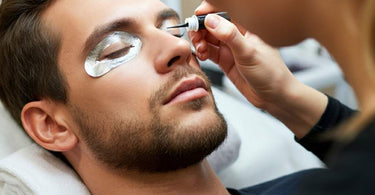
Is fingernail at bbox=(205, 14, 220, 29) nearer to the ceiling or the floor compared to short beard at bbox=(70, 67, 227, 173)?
nearer to the ceiling

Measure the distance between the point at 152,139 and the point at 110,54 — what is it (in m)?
0.25

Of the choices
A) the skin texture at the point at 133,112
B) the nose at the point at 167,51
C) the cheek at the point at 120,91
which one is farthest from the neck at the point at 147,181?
the nose at the point at 167,51

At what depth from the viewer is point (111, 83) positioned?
1.04 m

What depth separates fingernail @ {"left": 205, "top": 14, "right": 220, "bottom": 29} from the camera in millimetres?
1085

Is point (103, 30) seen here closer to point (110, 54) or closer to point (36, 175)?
point (110, 54)

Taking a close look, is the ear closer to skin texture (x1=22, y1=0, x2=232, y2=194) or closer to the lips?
skin texture (x1=22, y1=0, x2=232, y2=194)

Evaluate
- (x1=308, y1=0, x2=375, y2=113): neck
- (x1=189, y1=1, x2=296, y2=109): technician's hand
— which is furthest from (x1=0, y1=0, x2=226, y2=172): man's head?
(x1=308, y1=0, x2=375, y2=113): neck

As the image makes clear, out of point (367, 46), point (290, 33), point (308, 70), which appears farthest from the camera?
point (308, 70)

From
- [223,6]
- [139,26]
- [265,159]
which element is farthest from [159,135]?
[265,159]

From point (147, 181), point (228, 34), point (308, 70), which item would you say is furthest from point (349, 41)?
point (308, 70)

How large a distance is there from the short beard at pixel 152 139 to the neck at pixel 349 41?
474 millimetres

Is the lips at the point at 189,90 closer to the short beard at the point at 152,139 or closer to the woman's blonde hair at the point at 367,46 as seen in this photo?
the short beard at the point at 152,139

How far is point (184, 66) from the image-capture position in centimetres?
108

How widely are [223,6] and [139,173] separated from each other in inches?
22.6
